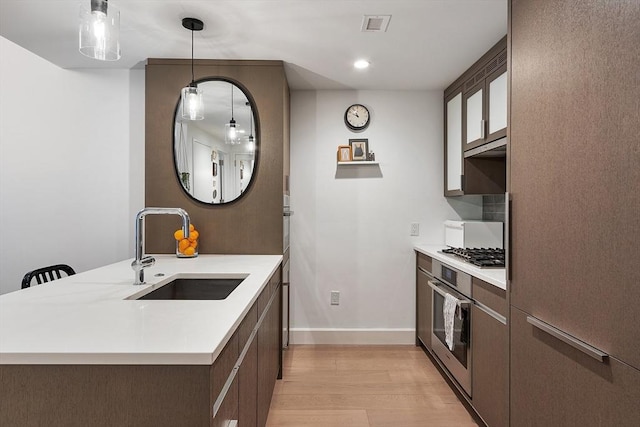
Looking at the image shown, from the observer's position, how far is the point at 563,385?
1253 millimetres

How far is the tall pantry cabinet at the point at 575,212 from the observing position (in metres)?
1.00

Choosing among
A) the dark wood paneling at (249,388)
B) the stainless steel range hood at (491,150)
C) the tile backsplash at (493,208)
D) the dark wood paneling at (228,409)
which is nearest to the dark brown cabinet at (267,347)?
the dark wood paneling at (249,388)

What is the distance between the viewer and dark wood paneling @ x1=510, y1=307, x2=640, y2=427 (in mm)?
1017

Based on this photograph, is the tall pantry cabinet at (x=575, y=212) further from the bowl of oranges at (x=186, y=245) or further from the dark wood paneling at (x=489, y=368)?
the bowl of oranges at (x=186, y=245)

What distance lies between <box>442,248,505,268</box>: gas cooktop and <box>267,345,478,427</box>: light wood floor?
0.96 m

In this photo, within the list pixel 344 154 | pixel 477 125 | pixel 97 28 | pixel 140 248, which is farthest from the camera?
pixel 344 154

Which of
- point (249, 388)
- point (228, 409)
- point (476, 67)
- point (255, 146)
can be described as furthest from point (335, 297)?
point (228, 409)

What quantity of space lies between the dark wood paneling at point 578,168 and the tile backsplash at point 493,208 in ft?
5.81

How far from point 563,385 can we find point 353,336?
7.94 feet

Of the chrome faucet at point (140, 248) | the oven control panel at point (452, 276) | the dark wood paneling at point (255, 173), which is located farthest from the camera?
the dark wood paneling at point (255, 173)

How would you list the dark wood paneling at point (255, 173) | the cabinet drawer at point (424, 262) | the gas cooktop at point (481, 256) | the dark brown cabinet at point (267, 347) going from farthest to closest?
the cabinet drawer at point (424, 262) → the dark wood paneling at point (255, 173) → the gas cooktop at point (481, 256) → the dark brown cabinet at point (267, 347)

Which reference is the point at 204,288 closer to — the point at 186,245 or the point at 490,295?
the point at 186,245

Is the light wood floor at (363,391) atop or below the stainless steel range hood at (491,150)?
below

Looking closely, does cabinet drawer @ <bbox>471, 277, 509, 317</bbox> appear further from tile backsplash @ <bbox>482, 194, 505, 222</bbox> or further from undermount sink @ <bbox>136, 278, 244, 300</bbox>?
undermount sink @ <bbox>136, 278, 244, 300</bbox>
